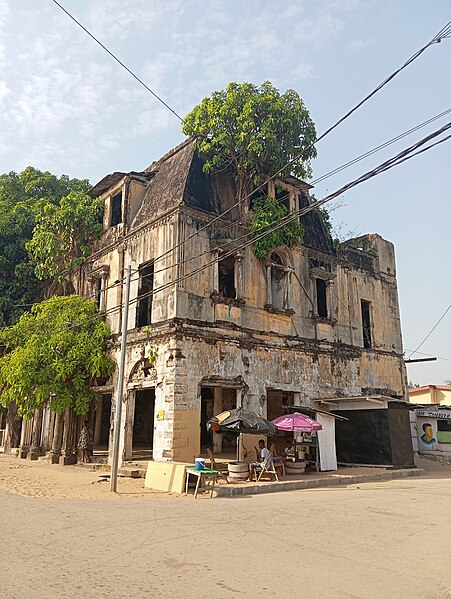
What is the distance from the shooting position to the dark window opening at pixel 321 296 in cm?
2169

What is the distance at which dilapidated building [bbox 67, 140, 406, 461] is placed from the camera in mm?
15859

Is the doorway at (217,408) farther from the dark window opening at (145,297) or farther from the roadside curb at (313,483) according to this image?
the roadside curb at (313,483)

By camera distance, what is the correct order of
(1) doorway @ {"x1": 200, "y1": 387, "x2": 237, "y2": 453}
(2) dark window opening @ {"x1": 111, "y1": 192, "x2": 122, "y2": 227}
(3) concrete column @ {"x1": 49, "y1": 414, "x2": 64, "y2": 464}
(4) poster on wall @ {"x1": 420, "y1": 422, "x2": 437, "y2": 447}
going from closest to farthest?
(3) concrete column @ {"x1": 49, "y1": 414, "x2": 64, "y2": 464} < (2) dark window opening @ {"x1": 111, "y1": 192, "x2": 122, "y2": 227} < (1) doorway @ {"x1": 200, "y1": 387, "x2": 237, "y2": 453} < (4) poster on wall @ {"x1": 420, "y1": 422, "x2": 437, "y2": 447}

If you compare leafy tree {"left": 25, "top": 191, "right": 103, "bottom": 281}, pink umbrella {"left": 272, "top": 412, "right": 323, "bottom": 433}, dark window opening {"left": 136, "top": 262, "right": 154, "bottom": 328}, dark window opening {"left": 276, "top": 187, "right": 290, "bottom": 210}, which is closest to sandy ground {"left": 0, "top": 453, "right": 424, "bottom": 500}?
pink umbrella {"left": 272, "top": 412, "right": 323, "bottom": 433}

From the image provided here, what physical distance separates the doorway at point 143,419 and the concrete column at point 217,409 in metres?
3.37

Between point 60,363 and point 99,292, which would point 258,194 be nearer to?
point 99,292

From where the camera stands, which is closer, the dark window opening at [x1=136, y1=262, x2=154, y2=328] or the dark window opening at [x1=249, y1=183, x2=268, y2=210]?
the dark window opening at [x1=136, y1=262, x2=154, y2=328]

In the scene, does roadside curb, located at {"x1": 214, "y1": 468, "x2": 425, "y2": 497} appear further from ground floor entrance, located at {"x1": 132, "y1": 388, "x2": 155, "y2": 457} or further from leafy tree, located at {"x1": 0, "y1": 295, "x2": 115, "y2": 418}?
ground floor entrance, located at {"x1": 132, "y1": 388, "x2": 155, "y2": 457}

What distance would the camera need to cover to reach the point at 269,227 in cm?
1819

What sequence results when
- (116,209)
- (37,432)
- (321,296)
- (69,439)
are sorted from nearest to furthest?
(69,439), (116,209), (37,432), (321,296)

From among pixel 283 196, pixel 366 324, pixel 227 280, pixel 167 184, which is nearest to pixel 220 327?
pixel 227 280

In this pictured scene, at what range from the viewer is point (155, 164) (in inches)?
858

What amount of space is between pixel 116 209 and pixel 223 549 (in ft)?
56.7

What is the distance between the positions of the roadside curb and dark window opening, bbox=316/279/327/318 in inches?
284
